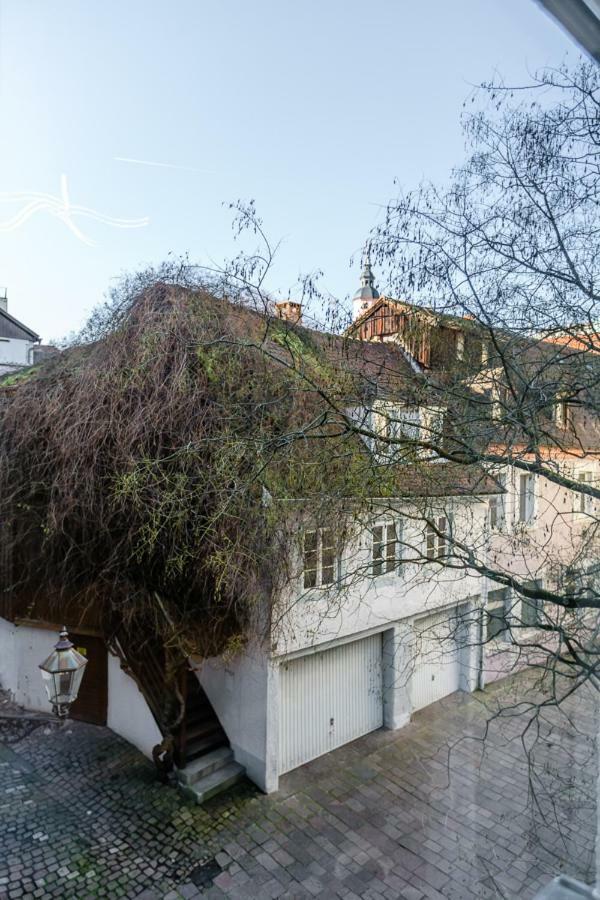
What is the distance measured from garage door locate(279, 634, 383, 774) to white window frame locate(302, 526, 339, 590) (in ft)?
3.92

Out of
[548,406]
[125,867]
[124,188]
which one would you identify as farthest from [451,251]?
[125,867]

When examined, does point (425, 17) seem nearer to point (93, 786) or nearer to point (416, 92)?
point (416, 92)

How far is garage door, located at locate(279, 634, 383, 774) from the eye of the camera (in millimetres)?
6430

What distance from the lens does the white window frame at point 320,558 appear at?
5469 millimetres

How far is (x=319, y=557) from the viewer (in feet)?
18.2

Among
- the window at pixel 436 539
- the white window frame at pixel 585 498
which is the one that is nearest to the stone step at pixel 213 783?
the window at pixel 436 539

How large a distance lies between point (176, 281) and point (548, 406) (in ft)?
13.3

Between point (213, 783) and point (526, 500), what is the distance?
→ 14.9 feet

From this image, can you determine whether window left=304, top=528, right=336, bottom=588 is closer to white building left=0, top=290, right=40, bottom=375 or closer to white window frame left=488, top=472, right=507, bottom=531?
white window frame left=488, top=472, right=507, bottom=531

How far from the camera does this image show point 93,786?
586 cm

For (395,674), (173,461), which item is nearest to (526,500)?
(395,674)

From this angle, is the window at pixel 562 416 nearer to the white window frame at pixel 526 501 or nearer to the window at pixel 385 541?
the white window frame at pixel 526 501

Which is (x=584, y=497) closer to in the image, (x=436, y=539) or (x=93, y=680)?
(x=436, y=539)

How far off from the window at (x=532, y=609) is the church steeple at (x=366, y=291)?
2.46m
